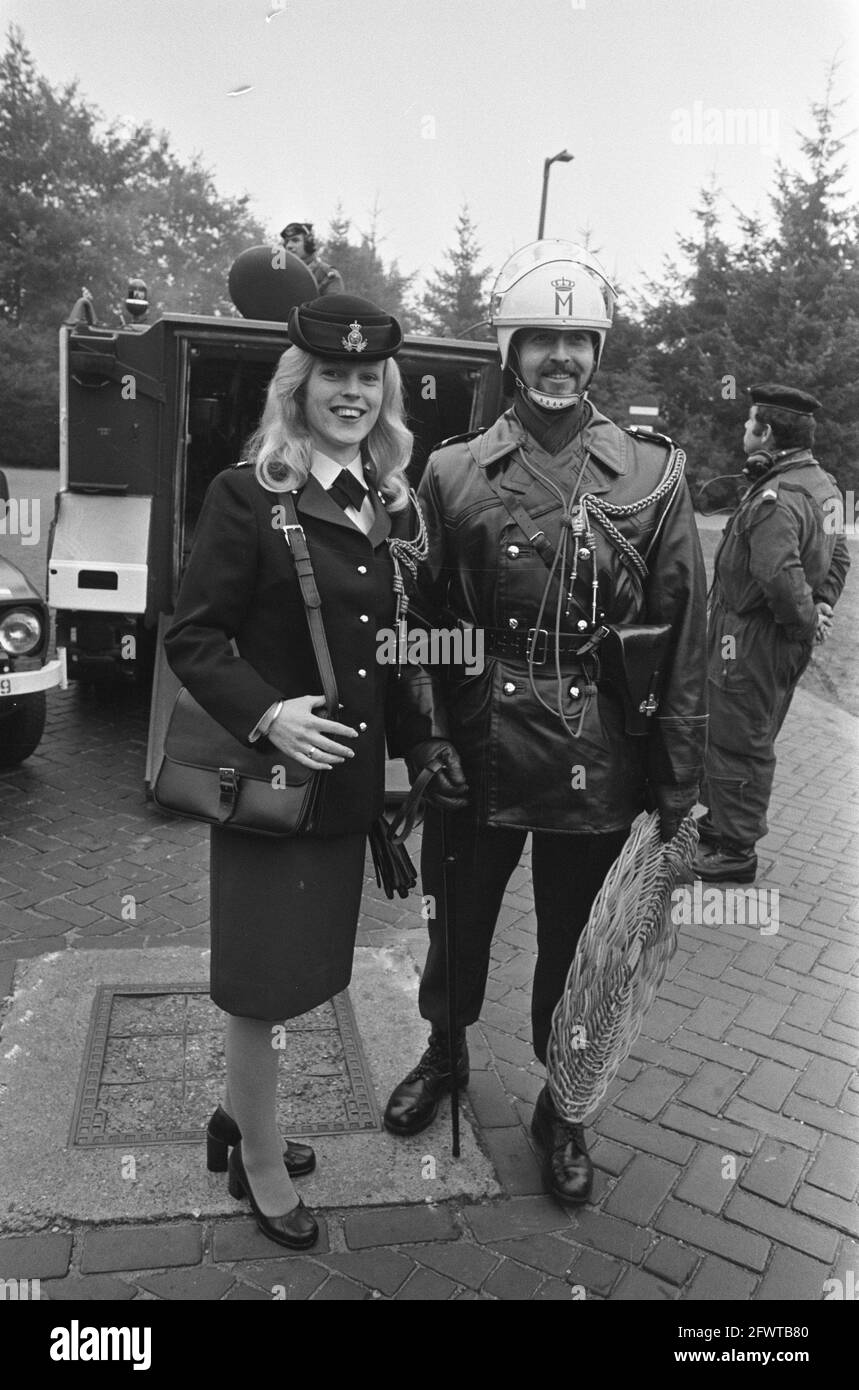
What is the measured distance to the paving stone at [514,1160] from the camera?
115 inches

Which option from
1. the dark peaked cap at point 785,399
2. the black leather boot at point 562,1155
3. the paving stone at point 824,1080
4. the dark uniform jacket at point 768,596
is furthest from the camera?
the dark peaked cap at point 785,399

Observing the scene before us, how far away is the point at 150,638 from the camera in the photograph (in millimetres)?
7133

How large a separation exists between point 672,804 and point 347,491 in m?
Answer: 1.10

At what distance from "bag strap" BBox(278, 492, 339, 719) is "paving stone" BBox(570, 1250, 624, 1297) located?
144cm

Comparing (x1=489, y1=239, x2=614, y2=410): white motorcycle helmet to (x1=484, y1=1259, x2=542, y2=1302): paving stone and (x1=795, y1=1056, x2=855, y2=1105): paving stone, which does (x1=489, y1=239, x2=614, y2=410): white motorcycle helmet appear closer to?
(x1=484, y1=1259, x2=542, y2=1302): paving stone

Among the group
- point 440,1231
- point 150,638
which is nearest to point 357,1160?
point 440,1231

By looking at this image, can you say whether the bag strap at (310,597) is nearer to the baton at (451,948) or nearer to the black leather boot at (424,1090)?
the baton at (451,948)

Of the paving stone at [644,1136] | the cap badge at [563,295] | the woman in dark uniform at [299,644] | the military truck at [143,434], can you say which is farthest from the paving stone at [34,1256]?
the military truck at [143,434]

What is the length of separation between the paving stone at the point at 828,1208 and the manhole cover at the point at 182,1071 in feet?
3.78

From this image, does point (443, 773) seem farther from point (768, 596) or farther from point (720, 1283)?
point (768, 596)

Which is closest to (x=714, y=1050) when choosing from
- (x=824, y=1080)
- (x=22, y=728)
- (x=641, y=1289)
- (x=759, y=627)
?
(x=824, y=1080)

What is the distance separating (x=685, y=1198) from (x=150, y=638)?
5160mm
